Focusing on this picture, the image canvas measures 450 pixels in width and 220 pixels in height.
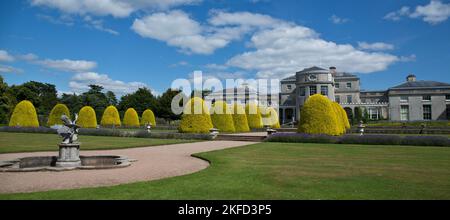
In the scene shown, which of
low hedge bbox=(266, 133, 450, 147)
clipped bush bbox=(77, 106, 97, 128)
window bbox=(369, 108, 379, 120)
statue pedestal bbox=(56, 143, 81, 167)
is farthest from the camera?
window bbox=(369, 108, 379, 120)

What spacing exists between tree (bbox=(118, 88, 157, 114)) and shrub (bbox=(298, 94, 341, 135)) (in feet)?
160

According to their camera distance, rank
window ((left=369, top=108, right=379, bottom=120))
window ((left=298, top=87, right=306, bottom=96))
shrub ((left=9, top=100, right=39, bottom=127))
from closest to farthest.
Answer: shrub ((left=9, top=100, right=39, bottom=127))
window ((left=298, top=87, right=306, bottom=96))
window ((left=369, top=108, right=379, bottom=120))

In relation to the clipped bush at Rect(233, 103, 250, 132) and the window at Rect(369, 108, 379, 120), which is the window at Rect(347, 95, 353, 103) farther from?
the clipped bush at Rect(233, 103, 250, 132)

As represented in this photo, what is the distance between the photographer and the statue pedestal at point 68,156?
35.0 feet

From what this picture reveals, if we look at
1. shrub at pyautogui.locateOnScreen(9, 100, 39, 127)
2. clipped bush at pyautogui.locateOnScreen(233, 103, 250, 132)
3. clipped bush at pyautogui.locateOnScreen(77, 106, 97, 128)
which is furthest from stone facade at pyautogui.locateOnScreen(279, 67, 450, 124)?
shrub at pyautogui.locateOnScreen(9, 100, 39, 127)

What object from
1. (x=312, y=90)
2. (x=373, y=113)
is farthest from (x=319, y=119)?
(x=373, y=113)

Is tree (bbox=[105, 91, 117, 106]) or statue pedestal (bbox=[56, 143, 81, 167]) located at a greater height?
tree (bbox=[105, 91, 117, 106])

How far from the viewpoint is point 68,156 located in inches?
429

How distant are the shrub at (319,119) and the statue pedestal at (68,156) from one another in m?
17.1

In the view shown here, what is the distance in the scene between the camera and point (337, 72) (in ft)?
211

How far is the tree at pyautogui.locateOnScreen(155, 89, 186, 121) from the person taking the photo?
6644cm

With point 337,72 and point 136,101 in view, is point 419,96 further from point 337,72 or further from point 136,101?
point 136,101

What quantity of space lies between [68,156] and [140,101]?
61.3 m
